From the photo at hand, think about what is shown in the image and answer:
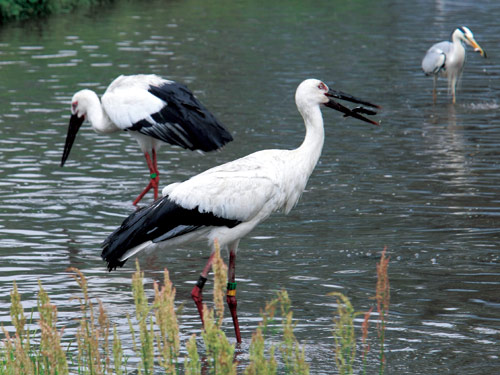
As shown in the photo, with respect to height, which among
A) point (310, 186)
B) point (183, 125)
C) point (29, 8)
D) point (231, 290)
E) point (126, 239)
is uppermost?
point (126, 239)

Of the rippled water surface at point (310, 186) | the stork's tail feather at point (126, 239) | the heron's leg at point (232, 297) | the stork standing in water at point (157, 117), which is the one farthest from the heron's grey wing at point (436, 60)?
the stork's tail feather at point (126, 239)

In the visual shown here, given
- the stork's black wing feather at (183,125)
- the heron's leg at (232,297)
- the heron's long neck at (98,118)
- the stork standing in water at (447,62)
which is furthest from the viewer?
the stork standing in water at (447,62)

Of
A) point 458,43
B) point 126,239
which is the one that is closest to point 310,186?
point 126,239

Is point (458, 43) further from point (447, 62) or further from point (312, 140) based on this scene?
point (312, 140)

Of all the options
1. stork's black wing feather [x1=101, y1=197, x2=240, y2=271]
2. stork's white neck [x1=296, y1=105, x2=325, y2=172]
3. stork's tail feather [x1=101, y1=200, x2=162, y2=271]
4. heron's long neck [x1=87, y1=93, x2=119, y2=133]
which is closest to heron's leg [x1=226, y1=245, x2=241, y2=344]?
stork's black wing feather [x1=101, y1=197, x2=240, y2=271]

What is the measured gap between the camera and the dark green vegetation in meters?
33.0

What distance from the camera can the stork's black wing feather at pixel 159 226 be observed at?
6.92m

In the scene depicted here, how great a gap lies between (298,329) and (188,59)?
1656cm

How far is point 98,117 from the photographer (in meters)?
12.2

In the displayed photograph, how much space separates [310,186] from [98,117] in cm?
276

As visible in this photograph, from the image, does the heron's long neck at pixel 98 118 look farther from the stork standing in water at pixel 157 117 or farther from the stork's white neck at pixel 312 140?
the stork's white neck at pixel 312 140

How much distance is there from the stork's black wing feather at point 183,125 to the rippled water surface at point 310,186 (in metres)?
0.86

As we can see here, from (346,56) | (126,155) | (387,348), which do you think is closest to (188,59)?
(346,56)

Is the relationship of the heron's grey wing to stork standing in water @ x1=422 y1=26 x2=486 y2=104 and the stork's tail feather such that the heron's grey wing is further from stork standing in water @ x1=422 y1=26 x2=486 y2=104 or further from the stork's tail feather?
the stork's tail feather
